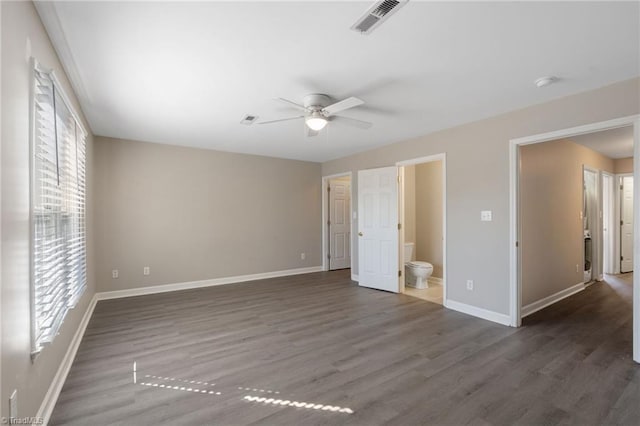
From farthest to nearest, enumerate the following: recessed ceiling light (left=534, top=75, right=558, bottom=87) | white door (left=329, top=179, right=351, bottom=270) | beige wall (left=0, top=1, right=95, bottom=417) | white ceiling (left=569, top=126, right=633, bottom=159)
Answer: white door (left=329, top=179, right=351, bottom=270) < white ceiling (left=569, top=126, right=633, bottom=159) < recessed ceiling light (left=534, top=75, right=558, bottom=87) < beige wall (left=0, top=1, right=95, bottom=417)

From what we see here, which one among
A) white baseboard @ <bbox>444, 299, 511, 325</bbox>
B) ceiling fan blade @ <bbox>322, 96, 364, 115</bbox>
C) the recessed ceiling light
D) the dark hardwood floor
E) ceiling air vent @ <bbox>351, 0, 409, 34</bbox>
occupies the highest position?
ceiling air vent @ <bbox>351, 0, 409, 34</bbox>

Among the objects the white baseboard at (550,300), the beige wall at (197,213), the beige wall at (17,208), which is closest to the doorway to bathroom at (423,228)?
the white baseboard at (550,300)

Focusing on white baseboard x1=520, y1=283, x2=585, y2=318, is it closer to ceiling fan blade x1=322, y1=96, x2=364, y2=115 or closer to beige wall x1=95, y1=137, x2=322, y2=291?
ceiling fan blade x1=322, y1=96, x2=364, y2=115

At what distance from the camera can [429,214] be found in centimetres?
568

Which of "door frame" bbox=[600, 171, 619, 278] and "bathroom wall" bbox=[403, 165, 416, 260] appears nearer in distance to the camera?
"bathroom wall" bbox=[403, 165, 416, 260]

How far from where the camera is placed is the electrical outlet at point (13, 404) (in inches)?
53.1

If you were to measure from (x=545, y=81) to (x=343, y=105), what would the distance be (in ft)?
5.88

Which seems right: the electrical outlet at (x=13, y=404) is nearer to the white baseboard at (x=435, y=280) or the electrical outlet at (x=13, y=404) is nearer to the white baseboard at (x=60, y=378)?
the white baseboard at (x=60, y=378)

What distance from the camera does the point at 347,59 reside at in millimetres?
2270

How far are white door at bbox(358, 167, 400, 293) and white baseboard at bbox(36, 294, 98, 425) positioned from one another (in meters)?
3.99

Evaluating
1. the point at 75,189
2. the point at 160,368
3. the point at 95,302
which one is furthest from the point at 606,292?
the point at 95,302

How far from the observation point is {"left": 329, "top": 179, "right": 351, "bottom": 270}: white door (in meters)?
6.84

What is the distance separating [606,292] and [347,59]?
558 cm

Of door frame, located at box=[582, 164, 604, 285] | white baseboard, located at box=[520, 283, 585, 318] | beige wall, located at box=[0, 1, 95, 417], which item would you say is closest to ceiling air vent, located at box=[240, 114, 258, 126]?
beige wall, located at box=[0, 1, 95, 417]
